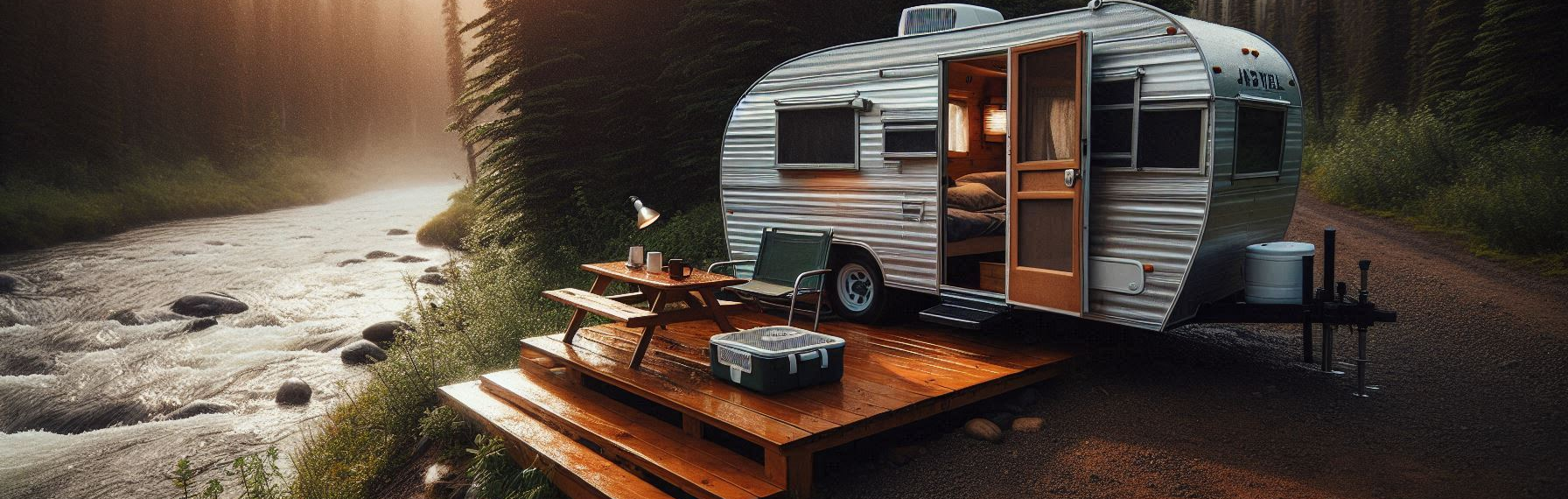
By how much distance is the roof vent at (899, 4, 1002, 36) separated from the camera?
7.00 meters

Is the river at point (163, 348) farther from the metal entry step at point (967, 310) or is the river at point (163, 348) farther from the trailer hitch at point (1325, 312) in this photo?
the trailer hitch at point (1325, 312)

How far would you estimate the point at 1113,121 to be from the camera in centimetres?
553

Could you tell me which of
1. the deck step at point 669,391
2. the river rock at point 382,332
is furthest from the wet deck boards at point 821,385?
the river rock at point 382,332

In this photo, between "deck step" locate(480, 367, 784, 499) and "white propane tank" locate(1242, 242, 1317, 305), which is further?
"white propane tank" locate(1242, 242, 1317, 305)

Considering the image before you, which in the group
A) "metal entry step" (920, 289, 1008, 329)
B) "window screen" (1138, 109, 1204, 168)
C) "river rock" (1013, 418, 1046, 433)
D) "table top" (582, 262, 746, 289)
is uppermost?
"window screen" (1138, 109, 1204, 168)

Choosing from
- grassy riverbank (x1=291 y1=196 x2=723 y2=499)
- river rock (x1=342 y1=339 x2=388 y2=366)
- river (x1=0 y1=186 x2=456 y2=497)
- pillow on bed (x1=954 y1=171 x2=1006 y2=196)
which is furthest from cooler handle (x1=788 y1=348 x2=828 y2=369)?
river rock (x1=342 y1=339 x2=388 y2=366)

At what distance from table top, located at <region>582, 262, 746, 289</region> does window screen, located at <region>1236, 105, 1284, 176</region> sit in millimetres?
3375

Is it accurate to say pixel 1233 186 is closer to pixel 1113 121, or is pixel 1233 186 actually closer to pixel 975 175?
pixel 1113 121

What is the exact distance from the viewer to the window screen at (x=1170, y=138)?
5.16 m

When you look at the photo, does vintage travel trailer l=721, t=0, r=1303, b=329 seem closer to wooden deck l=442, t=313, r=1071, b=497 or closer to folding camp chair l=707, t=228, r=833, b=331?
folding camp chair l=707, t=228, r=833, b=331

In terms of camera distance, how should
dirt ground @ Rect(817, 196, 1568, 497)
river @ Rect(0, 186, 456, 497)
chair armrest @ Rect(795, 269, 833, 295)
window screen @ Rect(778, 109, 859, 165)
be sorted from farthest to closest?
river @ Rect(0, 186, 456, 497)
window screen @ Rect(778, 109, 859, 165)
chair armrest @ Rect(795, 269, 833, 295)
dirt ground @ Rect(817, 196, 1568, 497)

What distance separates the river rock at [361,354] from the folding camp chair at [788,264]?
7.37 m

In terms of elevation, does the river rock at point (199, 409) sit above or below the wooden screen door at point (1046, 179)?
below

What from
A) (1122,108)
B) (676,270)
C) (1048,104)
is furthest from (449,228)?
(1122,108)
